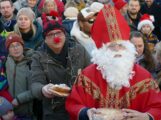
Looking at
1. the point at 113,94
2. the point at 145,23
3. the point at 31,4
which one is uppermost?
the point at 31,4

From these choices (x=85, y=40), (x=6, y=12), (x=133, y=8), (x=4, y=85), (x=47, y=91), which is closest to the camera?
(x=47, y=91)

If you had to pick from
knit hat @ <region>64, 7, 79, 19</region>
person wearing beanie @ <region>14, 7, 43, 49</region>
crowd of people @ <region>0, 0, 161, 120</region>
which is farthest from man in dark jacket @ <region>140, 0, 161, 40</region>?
crowd of people @ <region>0, 0, 161, 120</region>

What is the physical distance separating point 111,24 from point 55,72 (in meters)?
0.82

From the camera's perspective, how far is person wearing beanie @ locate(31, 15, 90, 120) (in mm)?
4438

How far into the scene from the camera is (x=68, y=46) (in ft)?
14.9

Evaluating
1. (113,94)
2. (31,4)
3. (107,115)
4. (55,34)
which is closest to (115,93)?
(113,94)

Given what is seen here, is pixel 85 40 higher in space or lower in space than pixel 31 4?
lower

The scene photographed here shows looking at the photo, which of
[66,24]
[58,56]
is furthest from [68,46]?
[66,24]

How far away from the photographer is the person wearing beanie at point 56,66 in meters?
4.44

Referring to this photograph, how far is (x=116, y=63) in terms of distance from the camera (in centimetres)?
399

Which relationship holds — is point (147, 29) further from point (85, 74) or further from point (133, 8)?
point (85, 74)

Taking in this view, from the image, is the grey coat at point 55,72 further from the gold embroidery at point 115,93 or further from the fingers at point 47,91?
the gold embroidery at point 115,93

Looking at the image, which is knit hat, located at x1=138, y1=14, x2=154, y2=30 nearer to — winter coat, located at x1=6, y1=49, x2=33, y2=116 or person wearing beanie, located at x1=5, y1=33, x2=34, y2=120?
person wearing beanie, located at x1=5, y1=33, x2=34, y2=120

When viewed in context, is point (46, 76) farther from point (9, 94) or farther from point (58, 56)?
point (9, 94)
